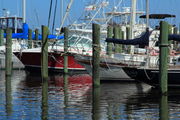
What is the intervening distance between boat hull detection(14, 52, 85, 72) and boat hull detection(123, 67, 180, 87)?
35.2 feet

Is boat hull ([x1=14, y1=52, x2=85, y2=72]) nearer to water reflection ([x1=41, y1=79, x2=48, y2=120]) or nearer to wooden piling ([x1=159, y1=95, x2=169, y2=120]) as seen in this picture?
water reflection ([x1=41, y1=79, x2=48, y2=120])

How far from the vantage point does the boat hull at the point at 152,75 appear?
26078 mm

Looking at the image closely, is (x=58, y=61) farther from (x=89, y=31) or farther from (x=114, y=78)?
(x=114, y=78)

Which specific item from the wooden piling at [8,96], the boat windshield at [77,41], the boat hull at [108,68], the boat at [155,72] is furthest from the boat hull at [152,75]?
the boat windshield at [77,41]

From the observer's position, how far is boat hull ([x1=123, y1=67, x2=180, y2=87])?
26.1m

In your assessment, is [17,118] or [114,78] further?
[114,78]

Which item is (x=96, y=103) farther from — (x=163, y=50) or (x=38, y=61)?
(x=38, y=61)

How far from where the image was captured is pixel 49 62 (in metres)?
38.6

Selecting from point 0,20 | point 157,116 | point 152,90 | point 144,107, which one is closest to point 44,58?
point 152,90

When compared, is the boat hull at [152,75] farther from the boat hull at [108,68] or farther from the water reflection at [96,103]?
the water reflection at [96,103]

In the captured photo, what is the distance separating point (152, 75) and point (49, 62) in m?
13.4

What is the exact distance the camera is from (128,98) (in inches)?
947

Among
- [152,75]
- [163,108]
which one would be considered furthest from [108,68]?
[163,108]

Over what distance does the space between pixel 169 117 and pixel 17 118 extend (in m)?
5.35
